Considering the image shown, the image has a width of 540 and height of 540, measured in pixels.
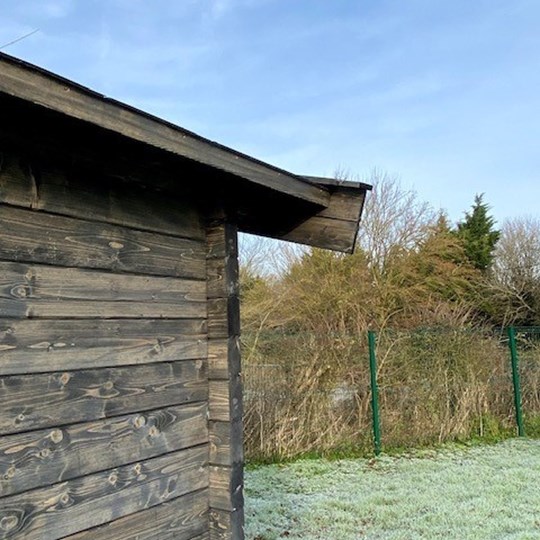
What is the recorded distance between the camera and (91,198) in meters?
1.75

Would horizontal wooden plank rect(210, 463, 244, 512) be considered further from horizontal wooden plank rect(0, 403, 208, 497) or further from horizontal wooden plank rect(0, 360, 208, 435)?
horizontal wooden plank rect(0, 360, 208, 435)

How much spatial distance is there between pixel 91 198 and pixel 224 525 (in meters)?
1.41

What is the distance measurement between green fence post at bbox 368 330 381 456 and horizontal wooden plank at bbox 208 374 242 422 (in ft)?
15.1

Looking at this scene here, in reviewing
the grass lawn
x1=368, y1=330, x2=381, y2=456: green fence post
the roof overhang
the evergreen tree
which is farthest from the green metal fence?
the evergreen tree

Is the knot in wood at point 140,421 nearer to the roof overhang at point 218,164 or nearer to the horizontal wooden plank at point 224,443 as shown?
the horizontal wooden plank at point 224,443

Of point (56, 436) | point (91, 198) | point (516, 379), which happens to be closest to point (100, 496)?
point (56, 436)

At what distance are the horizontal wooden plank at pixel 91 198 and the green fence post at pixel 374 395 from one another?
478 cm

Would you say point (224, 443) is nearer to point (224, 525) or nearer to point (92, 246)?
point (224, 525)

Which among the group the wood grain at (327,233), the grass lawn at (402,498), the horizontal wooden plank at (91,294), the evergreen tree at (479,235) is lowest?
the grass lawn at (402,498)

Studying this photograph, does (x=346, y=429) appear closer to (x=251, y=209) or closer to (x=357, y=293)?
(x=251, y=209)

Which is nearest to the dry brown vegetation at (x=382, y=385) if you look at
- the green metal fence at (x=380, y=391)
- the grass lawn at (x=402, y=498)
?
the green metal fence at (x=380, y=391)

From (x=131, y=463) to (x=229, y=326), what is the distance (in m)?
0.68

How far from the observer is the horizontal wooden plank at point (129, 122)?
4.16 feet

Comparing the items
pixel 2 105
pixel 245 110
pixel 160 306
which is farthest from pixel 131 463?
pixel 245 110
